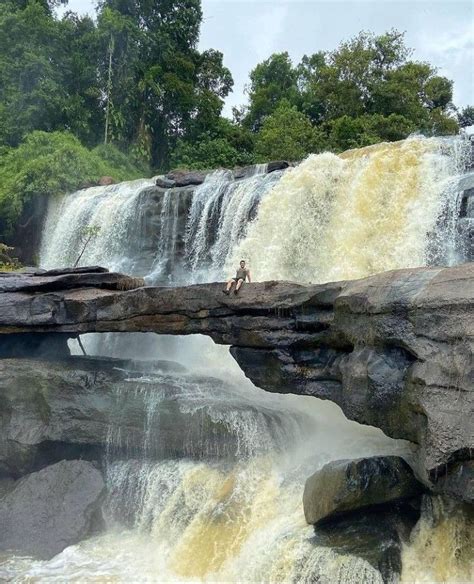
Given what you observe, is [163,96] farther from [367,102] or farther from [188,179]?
[188,179]

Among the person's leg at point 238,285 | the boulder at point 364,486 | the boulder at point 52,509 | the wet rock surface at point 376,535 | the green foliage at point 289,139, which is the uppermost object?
the green foliage at point 289,139

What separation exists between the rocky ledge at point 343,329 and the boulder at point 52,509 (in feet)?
8.57

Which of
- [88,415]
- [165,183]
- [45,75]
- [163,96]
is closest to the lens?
[88,415]

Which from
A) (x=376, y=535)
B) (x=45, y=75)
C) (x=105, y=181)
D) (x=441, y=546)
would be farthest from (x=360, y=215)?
(x=45, y=75)

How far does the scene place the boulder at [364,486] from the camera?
726 centimetres

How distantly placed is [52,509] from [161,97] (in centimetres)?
2757

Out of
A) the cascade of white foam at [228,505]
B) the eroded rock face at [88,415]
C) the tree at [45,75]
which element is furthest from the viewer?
the tree at [45,75]

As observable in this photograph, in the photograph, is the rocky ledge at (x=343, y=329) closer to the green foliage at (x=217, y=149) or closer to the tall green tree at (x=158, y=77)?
the green foliage at (x=217, y=149)

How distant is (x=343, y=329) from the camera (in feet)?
26.7

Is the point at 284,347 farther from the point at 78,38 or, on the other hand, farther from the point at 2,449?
the point at 78,38

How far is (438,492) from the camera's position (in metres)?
6.83

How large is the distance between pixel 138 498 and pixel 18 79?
27.0 metres

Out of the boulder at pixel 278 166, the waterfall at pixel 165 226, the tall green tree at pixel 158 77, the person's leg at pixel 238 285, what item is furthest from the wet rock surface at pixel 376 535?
the tall green tree at pixel 158 77

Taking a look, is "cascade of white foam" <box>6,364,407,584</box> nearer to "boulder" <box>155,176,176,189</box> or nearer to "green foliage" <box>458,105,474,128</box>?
"boulder" <box>155,176,176,189</box>
